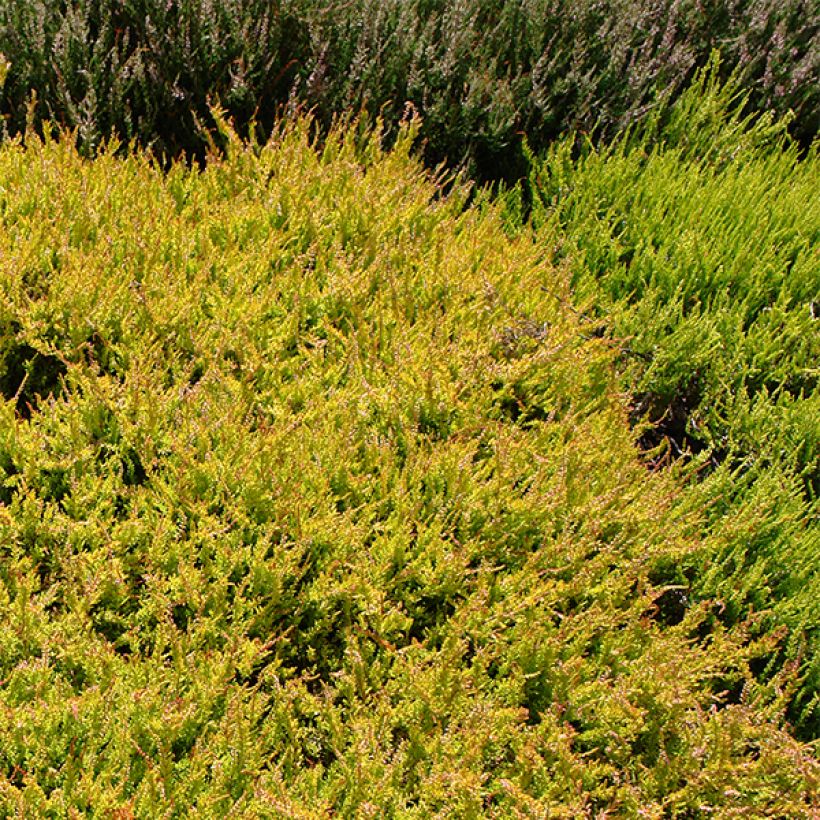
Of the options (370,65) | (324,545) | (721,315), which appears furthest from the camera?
(370,65)

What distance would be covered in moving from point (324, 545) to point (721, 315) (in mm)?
1667

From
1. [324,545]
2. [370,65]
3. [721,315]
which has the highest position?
[370,65]

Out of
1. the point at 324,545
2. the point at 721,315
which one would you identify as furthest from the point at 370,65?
the point at 324,545

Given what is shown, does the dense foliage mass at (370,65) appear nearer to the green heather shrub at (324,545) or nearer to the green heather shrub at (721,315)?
the green heather shrub at (721,315)

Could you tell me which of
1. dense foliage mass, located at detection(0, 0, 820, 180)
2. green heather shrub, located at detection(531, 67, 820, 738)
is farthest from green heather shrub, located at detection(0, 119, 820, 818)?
dense foliage mass, located at detection(0, 0, 820, 180)

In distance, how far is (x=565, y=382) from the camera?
9.01ft

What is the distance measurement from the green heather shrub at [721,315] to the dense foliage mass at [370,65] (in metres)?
0.22

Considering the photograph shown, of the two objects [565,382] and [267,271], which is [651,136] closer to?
[565,382]

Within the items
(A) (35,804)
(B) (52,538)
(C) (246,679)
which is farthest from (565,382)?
(A) (35,804)

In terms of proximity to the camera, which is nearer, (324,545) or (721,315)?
(324,545)

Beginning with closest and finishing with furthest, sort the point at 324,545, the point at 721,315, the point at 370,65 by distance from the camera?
the point at 324,545
the point at 721,315
the point at 370,65

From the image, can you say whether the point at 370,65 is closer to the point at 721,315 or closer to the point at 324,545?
the point at 721,315

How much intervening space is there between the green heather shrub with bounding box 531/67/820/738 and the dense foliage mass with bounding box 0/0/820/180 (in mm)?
222

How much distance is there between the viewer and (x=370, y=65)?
11.7 feet
